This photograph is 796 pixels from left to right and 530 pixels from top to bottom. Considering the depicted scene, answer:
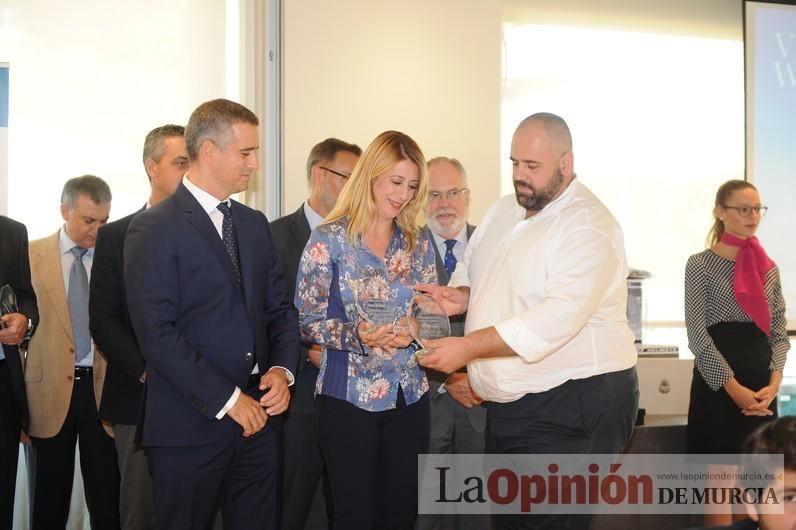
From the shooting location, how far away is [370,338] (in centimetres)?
259

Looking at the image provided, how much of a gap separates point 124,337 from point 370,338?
0.99 m

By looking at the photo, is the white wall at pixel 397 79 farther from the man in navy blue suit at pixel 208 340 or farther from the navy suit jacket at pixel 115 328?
the man in navy blue suit at pixel 208 340

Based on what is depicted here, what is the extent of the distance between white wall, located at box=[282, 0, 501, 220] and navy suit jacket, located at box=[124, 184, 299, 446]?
83.7 inches

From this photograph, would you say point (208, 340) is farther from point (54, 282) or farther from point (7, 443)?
point (54, 282)

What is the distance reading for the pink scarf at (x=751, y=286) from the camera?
13.5 feet

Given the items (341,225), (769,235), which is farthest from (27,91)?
(769,235)

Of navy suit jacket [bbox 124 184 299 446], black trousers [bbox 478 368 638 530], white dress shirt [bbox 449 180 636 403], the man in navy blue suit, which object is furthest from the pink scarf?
navy suit jacket [bbox 124 184 299 446]

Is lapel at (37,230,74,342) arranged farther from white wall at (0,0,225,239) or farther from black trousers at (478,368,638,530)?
black trousers at (478,368,638,530)

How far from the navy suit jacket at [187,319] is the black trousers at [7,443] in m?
0.87

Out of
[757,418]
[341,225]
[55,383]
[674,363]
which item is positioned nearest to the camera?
[341,225]

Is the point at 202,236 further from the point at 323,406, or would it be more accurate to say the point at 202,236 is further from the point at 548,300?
the point at 548,300

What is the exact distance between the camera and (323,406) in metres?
2.70

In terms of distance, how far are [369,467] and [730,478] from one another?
2.24 meters

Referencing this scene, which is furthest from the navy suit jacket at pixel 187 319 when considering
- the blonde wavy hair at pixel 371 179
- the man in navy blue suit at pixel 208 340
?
the blonde wavy hair at pixel 371 179
